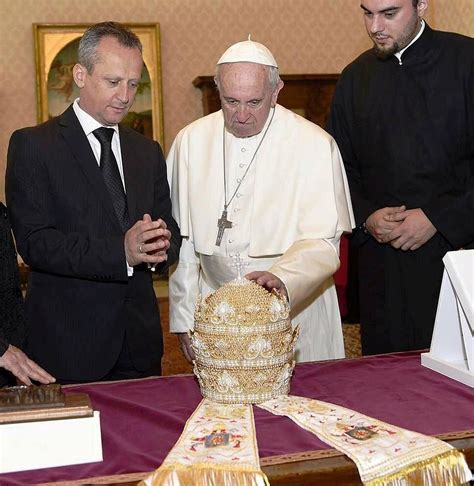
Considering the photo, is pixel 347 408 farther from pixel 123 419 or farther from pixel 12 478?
pixel 12 478

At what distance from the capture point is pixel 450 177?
142 inches

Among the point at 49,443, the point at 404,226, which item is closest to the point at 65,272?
the point at 49,443

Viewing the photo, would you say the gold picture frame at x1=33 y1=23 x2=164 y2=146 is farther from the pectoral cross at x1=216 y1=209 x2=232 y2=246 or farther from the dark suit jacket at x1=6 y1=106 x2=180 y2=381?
the dark suit jacket at x1=6 y1=106 x2=180 y2=381

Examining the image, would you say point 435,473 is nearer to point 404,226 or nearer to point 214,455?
point 214,455

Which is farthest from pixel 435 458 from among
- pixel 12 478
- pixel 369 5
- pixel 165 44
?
pixel 165 44

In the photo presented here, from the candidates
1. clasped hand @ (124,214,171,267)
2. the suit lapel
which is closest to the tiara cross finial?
clasped hand @ (124,214,171,267)

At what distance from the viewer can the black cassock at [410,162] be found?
3.60m

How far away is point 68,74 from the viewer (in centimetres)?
994

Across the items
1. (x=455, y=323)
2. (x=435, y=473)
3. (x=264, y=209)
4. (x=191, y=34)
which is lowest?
(x=435, y=473)

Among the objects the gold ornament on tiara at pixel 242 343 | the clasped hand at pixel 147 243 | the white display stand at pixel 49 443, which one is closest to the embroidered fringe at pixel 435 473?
the gold ornament on tiara at pixel 242 343

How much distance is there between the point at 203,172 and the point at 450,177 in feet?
3.59

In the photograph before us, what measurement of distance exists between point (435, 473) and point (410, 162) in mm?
1940

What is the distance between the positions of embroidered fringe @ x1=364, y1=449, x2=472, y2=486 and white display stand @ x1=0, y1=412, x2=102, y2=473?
2.14 feet

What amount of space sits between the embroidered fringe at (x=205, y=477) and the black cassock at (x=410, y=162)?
1928 mm
